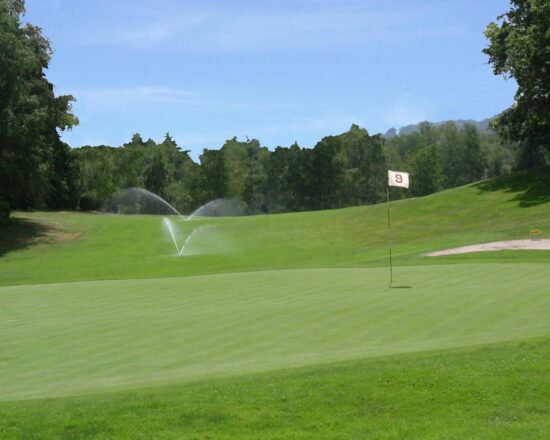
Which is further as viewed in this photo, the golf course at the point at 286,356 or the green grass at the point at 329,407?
the golf course at the point at 286,356

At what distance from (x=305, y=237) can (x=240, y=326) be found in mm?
31087

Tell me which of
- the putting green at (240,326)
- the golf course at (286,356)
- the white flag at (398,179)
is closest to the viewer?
the golf course at (286,356)

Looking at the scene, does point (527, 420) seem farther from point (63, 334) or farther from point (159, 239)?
point (159, 239)

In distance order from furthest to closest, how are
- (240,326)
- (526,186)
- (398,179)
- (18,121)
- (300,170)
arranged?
1. (300,170)
2. (526,186)
3. (18,121)
4. (398,179)
5. (240,326)

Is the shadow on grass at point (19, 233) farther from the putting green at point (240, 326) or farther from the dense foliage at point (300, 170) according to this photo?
the dense foliage at point (300, 170)

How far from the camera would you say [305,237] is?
4422 cm

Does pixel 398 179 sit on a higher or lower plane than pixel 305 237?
higher

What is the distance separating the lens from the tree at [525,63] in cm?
4681

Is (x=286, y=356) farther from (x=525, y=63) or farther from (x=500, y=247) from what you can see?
(x=525, y=63)

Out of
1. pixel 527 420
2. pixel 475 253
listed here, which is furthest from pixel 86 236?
pixel 527 420

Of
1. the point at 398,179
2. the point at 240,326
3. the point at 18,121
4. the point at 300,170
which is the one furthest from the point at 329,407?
the point at 300,170

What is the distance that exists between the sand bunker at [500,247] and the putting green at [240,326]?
37.5 feet

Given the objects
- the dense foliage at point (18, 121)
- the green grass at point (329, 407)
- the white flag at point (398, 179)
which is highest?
the dense foliage at point (18, 121)

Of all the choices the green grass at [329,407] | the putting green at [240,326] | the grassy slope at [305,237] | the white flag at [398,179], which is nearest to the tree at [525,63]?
the grassy slope at [305,237]
